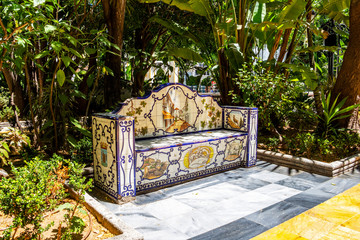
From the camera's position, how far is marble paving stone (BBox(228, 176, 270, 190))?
13.0 feet

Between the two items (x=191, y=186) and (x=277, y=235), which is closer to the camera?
(x=277, y=235)

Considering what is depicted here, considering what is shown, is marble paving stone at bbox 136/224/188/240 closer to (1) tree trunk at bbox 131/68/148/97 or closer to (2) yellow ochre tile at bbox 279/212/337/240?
(2) yellow ochre tile at bbox 279/212/337/240

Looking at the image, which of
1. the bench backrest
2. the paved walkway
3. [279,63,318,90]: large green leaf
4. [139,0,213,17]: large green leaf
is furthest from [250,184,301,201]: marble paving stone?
[139,0,213,17]: large green leaf

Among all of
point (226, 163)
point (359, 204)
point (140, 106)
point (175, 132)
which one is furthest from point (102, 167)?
point (359, 204)

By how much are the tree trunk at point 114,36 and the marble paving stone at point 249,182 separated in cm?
222

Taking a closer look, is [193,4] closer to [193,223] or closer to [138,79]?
[138,79]

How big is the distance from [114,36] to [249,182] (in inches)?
117

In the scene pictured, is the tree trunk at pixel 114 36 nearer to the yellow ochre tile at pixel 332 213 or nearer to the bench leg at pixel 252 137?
the bench leg at pixel 252 137

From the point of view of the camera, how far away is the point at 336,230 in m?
2.73

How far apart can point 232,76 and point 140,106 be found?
265cm

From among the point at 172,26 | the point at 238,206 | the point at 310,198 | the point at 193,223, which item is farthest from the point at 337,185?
the point at 172,26

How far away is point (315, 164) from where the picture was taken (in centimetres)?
452

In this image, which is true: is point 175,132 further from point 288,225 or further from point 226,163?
point 288,225

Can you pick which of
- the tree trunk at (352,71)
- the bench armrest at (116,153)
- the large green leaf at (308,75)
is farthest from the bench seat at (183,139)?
the tree trunk at (352,71)
